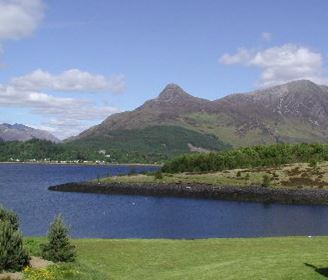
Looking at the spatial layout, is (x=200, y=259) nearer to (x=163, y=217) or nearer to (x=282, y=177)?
(x=163, y=217)

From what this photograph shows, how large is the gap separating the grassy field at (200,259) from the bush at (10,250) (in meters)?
2.13

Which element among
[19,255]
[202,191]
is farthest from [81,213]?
[19,255]

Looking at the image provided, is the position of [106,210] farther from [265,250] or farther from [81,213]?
[265,250]

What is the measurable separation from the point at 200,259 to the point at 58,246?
29.7ft

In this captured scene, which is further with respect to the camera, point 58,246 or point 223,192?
point 223,192

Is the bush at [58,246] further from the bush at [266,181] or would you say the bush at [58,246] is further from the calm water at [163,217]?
the bush at [266,181]

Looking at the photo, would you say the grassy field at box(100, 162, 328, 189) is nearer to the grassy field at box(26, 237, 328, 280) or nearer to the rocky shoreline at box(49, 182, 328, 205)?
the rocky shoreline at box(49, 182, 328, 205)

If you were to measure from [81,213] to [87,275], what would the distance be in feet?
326

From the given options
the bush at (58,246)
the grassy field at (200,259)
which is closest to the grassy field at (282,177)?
the grassy field at (200,259)

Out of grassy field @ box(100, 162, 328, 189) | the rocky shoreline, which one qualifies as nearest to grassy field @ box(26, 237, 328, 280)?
the rocky shoreline

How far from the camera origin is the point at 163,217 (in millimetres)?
122062

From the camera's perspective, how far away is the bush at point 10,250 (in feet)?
87.0

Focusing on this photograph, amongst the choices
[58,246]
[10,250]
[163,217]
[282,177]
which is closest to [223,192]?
[282,177]

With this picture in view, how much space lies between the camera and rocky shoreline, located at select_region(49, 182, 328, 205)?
6181 inches
